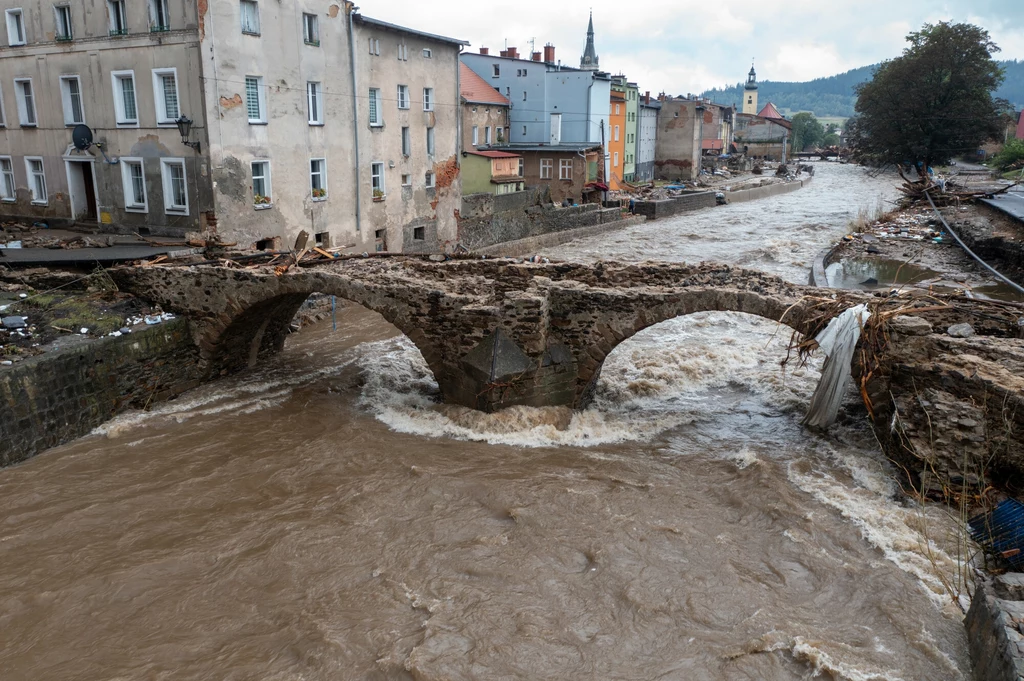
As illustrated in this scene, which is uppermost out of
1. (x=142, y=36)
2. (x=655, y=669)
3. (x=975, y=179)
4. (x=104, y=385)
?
(x=142, y=36)

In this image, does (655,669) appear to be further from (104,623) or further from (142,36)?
(142,36)

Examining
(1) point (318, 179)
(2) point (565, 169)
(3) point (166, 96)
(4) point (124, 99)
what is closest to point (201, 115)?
(3) point (166, 96)

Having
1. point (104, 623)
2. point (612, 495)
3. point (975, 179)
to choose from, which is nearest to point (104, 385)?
point (104, 623)

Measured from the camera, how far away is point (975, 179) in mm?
44625

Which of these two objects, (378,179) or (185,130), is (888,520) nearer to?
(185,130)

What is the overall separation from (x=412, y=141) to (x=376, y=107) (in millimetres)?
2177

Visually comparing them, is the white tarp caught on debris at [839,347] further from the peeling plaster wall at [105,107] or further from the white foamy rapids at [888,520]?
the peeling plaster wall at [105,107]

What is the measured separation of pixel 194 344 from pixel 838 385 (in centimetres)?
1157

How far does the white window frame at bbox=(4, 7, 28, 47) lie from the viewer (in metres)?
20.4

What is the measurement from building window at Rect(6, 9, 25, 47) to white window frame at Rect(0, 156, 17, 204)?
3.35 m

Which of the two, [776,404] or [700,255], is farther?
A: [700,255]

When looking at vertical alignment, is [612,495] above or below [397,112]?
below

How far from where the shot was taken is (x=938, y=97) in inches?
1544

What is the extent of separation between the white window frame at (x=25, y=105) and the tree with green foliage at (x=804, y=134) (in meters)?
97.3
